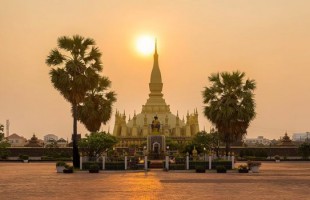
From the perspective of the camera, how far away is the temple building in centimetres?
12304

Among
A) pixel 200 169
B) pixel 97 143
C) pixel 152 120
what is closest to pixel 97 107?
pixel 97 143

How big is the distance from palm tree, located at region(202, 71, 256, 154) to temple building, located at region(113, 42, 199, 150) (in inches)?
2409

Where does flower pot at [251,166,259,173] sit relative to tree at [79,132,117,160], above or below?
below

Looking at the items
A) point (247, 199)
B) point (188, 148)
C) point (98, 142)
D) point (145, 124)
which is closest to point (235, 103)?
point (98, 142)

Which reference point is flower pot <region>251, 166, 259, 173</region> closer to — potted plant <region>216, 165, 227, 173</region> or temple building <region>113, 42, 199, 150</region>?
potted plant <region>216, 165, 227, 173</region>

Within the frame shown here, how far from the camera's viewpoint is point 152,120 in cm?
12562

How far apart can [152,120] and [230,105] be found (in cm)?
6762

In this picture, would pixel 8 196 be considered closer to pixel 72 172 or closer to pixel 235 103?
pixel 72 172

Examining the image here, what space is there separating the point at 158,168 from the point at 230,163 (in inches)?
287

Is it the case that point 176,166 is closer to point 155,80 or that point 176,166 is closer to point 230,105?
point 230,105

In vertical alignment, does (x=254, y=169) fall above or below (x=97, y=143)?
Answer: below

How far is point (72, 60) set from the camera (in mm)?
55812

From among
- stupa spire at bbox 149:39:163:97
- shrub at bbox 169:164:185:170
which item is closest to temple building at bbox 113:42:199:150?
stupa spire at bbox 149:39:163:97

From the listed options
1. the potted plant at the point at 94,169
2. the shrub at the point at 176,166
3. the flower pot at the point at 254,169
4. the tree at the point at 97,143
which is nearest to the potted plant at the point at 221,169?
the flower pot at the point at 254,169
